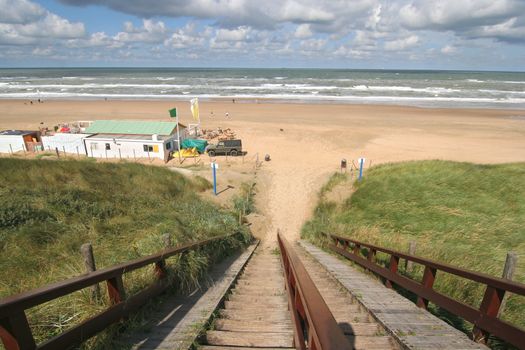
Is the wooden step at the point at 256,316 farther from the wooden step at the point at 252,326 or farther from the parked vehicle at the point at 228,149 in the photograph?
the parked vehicle at the point at 228,149

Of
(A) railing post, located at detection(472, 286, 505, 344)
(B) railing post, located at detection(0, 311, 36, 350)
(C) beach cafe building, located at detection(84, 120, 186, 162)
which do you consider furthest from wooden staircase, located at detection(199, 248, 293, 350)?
(C) beach cafe building, located at detection(84, 120, 186, 162)

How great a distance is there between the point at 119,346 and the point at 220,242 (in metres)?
4.79

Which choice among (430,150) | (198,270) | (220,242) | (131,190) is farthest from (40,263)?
(430,150)

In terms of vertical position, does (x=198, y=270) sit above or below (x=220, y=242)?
above

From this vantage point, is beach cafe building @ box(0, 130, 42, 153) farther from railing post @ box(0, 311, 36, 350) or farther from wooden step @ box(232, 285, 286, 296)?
railing post @ box(0, 311, 36, 350)

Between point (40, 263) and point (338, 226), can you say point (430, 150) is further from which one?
point (40, 263)

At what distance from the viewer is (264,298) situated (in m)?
4.64

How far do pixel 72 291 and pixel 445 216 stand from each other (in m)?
11.5

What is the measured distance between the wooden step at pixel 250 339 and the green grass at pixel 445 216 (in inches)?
126

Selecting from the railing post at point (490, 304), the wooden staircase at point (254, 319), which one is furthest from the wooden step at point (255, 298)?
the railing post at point (490, 304)

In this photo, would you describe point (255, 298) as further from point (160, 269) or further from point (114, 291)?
point (114, 291)

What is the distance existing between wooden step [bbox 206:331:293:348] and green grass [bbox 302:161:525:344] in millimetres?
3210

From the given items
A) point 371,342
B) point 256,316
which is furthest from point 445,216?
point 256,316

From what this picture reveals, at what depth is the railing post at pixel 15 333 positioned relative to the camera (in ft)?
6.42
